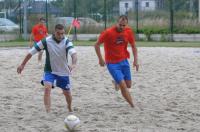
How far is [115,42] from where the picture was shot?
424 inches

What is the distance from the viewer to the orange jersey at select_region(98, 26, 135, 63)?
10.7 m

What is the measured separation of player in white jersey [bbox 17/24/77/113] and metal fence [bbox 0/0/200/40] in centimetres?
2836

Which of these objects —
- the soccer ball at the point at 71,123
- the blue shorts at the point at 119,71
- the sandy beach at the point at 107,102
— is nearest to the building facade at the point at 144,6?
the sandy beach at the point at 107,102

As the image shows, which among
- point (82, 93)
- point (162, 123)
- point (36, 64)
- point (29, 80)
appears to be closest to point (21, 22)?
point (36, 64)

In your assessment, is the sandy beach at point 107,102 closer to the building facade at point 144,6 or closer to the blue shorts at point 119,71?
the blue shorts at point 119,71

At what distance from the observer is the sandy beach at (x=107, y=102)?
353 inches

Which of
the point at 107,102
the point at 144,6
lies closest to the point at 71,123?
the point at 107,102

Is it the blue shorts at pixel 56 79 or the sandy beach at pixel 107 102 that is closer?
the sandy beach at pixel 107 102

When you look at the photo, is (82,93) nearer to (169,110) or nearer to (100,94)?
(100,94)

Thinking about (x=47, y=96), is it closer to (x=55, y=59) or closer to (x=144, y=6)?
(x=55, y=59)

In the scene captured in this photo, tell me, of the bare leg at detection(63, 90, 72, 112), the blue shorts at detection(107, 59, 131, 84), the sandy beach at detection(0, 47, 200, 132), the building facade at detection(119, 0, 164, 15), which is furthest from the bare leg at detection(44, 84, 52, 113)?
the building facade at detection(119, 0, 164, 15)

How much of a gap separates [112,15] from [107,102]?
35.5 m

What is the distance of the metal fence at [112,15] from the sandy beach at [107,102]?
2224 centimetres

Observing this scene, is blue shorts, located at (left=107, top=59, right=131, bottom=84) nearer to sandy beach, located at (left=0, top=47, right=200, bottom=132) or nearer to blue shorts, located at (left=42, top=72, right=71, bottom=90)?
sandy beach, located at (left=0, top=47, right=200, bottom=132)
